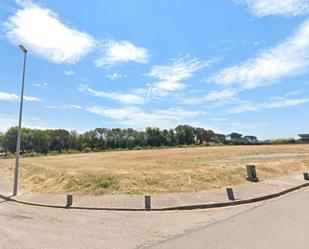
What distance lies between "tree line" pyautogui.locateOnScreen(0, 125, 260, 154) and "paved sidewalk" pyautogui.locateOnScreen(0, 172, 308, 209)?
10209 cm

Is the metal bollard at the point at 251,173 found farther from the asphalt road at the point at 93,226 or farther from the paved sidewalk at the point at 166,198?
the asphalt road at the point at 93,226

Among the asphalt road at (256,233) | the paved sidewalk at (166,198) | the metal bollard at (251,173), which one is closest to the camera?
the asphalt road at (256,233)

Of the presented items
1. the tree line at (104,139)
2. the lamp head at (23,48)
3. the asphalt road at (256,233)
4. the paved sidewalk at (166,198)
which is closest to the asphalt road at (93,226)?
the asphalt road at (256,233)

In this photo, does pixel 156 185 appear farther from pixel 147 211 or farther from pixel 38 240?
pixel 38 240

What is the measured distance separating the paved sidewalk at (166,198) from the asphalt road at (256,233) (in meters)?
3.18

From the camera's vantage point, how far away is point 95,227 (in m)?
11.8

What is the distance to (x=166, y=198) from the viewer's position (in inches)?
672

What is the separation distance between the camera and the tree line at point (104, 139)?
126 metres

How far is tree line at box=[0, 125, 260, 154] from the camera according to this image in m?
126

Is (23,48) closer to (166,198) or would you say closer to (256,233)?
(166,198)

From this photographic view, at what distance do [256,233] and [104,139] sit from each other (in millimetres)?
121164

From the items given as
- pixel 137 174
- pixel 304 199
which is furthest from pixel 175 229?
pixel 137 174

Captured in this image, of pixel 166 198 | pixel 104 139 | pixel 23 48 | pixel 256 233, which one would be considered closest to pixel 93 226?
pixel 256 233

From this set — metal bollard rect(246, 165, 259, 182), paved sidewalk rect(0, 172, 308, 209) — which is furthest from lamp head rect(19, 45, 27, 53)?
metal bollard rect(246, 165, 259, 182)
